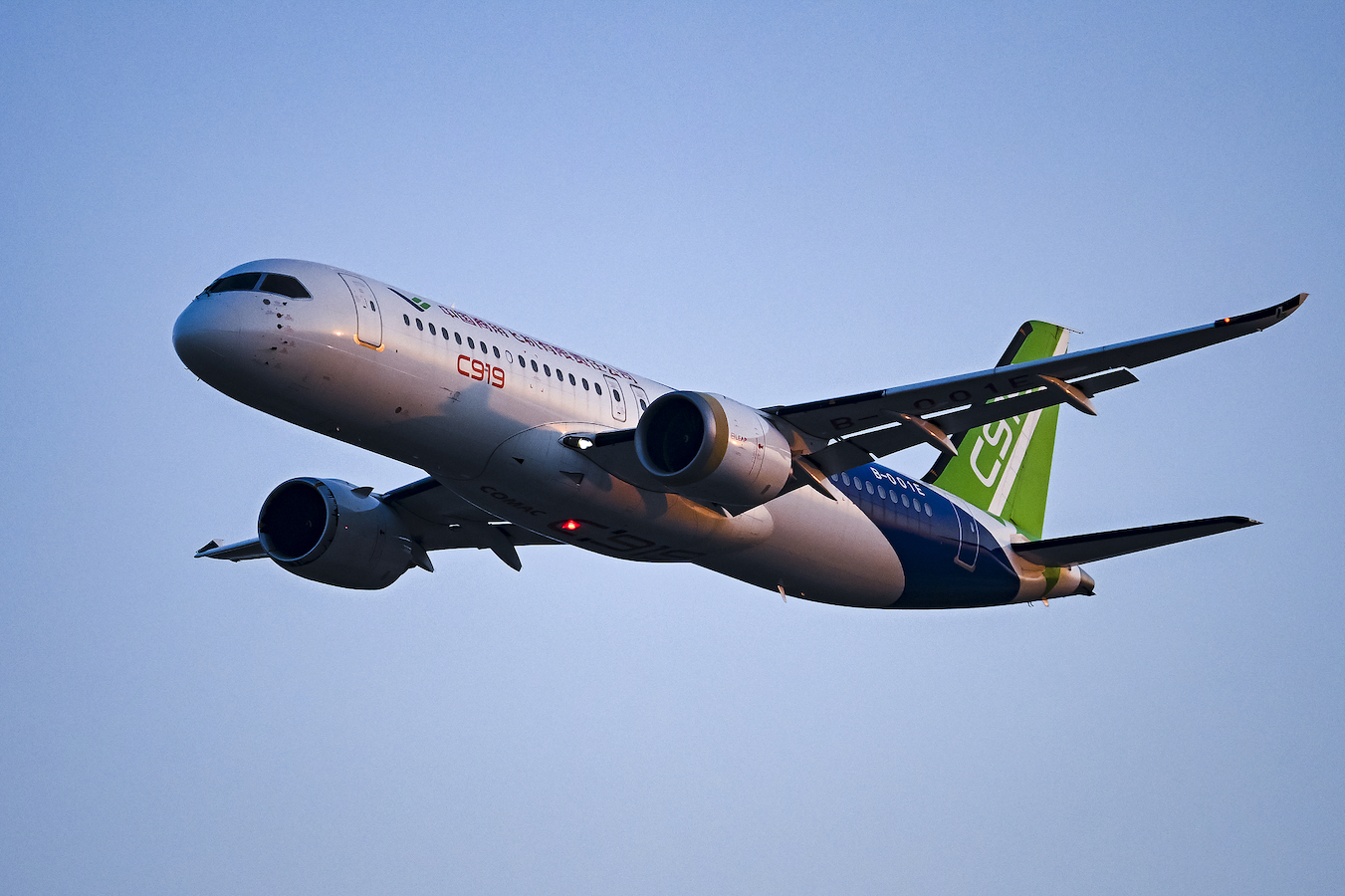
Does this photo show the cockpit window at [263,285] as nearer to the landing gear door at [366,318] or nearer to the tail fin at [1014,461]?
the landing gear door at [366,318]

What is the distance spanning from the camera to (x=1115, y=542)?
3406 centimetres

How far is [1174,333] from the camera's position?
79.4 feet

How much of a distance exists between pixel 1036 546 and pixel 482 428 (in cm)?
1697

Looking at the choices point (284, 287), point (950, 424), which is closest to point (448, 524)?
point (284, 287)

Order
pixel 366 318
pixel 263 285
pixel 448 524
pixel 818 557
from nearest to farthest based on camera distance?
pixel 263 285 < pixel 366 318 < pixel 818 557 < pixel 448 524

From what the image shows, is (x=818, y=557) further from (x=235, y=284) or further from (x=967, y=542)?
(x=235, y=284)

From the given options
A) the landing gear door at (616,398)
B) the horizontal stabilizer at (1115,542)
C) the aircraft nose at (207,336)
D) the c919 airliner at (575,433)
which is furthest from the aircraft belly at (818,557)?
the aircraft nose at (207,336)

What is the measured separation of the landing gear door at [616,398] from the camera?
94.5 feet

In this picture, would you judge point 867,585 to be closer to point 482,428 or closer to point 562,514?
point 562,514

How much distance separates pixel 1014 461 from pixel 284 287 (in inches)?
962

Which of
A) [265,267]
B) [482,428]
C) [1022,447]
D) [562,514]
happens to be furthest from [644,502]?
[1022,447]

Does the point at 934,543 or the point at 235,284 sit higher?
the point at 235,284

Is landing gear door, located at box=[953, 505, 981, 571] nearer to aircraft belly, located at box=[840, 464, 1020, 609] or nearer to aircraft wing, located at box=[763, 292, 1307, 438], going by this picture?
aircraft belly, located at box=[840, 464, 1020, 609]

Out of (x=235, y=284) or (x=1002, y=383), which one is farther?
(x=1002, y=383)
